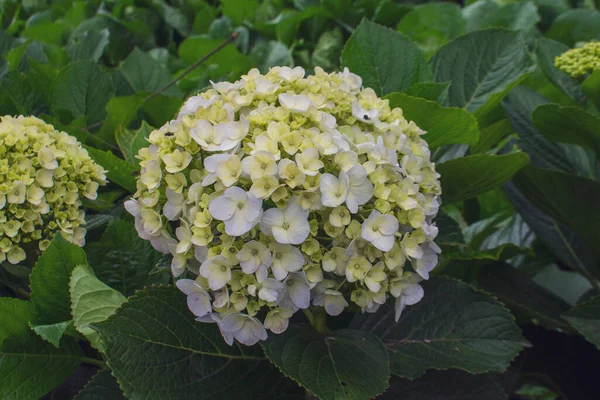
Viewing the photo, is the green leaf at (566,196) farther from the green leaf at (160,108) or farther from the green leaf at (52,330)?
the green leaf at (52,330)

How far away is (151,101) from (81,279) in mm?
753

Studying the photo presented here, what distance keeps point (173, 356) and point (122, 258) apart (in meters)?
0.29

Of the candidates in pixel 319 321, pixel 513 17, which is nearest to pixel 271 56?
pixel 513 17

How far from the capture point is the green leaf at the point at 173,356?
116 cm

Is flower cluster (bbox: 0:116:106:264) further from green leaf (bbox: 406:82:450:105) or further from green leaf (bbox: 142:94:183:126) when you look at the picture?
green leaf (bbox: 406:82:450:105)

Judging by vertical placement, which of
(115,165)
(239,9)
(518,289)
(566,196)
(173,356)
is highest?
(115,165)

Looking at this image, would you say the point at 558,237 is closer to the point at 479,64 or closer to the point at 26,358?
the point at 479,64

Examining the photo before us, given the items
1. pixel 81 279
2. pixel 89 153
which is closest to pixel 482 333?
pixel 81 279

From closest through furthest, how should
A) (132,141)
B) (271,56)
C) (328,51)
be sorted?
(132,141) < (271,56) < (328,51)

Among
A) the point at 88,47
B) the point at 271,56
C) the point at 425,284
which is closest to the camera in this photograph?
the point at 425,284

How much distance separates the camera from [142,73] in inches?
81.7

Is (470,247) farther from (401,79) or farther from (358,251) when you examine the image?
(358,251)

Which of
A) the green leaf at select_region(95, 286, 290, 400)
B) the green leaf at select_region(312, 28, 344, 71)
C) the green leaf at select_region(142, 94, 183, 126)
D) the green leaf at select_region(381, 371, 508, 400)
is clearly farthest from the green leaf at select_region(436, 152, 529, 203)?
the green leaf at select_region(312, 28, 344, 71)

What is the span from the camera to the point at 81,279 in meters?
1.23
